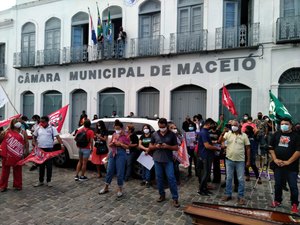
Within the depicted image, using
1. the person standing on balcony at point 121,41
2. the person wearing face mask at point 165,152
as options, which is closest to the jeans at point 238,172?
the person wearing face mask at point 165,152

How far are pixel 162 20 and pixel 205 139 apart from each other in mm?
9606

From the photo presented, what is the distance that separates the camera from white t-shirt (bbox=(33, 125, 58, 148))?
6.64 metres

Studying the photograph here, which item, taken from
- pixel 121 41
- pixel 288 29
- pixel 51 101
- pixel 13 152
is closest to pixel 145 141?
pixel 13 152

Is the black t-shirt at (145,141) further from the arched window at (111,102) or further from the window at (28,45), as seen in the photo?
the window at (28,45)

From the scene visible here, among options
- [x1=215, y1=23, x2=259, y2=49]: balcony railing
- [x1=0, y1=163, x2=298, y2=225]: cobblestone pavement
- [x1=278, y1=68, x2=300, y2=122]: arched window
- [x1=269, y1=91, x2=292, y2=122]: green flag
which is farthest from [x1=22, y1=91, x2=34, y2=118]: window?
[x1=269, y1=91, x2=292, y2=122]: green flag

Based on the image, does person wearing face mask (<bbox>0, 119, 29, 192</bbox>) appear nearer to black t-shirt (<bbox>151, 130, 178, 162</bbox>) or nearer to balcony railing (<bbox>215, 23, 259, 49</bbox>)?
black t-shirt (<bbox>151, 130, 178, 162</bbox>)

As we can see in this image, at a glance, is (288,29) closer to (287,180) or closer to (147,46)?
(147,46)

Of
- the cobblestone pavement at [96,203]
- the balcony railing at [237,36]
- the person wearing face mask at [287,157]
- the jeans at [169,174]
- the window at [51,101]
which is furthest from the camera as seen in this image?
the window at [51,101]

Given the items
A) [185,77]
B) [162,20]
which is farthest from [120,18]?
[185,77]

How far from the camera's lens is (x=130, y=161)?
730 cm

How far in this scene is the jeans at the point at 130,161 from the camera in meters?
7.22

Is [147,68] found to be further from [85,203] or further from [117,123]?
[85,203]

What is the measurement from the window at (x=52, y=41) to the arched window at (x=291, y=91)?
41.7 feet

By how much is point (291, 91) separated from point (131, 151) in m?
8.13
